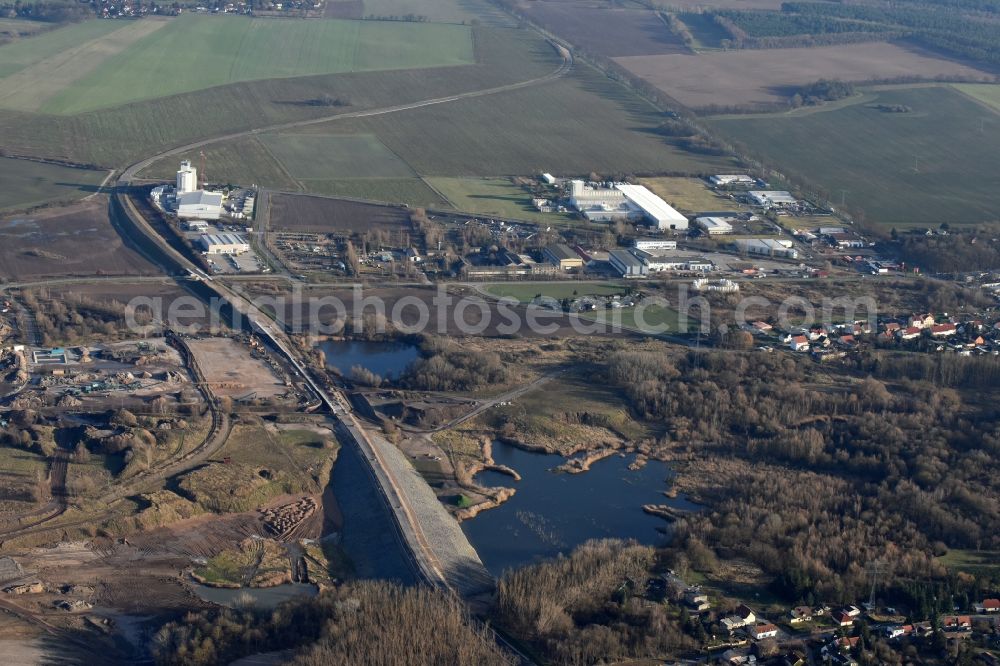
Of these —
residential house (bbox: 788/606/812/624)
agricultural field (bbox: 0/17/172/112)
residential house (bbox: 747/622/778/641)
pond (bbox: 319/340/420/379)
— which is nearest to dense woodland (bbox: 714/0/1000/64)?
agricultural field (bbox: 0/17/172/112)

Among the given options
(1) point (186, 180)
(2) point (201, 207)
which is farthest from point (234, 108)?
(2) point (201, 207)

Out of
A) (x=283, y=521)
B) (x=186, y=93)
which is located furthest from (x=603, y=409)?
(x=186, y=93)

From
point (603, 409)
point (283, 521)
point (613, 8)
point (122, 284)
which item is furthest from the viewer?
point (613, 8)

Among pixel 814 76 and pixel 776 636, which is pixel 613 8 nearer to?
pixel 814 76

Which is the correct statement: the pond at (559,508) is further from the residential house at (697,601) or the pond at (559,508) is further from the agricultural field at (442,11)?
the agricultural field at (442,11)

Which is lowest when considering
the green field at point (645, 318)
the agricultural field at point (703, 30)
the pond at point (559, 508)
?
the pond at point (559, 508)

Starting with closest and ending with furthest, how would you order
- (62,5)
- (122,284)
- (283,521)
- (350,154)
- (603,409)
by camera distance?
(283,521), (603,409), (122,284), (350,154), (62,5)

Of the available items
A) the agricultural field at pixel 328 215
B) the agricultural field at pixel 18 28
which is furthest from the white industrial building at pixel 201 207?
the agricultural field at pixel 18 28
